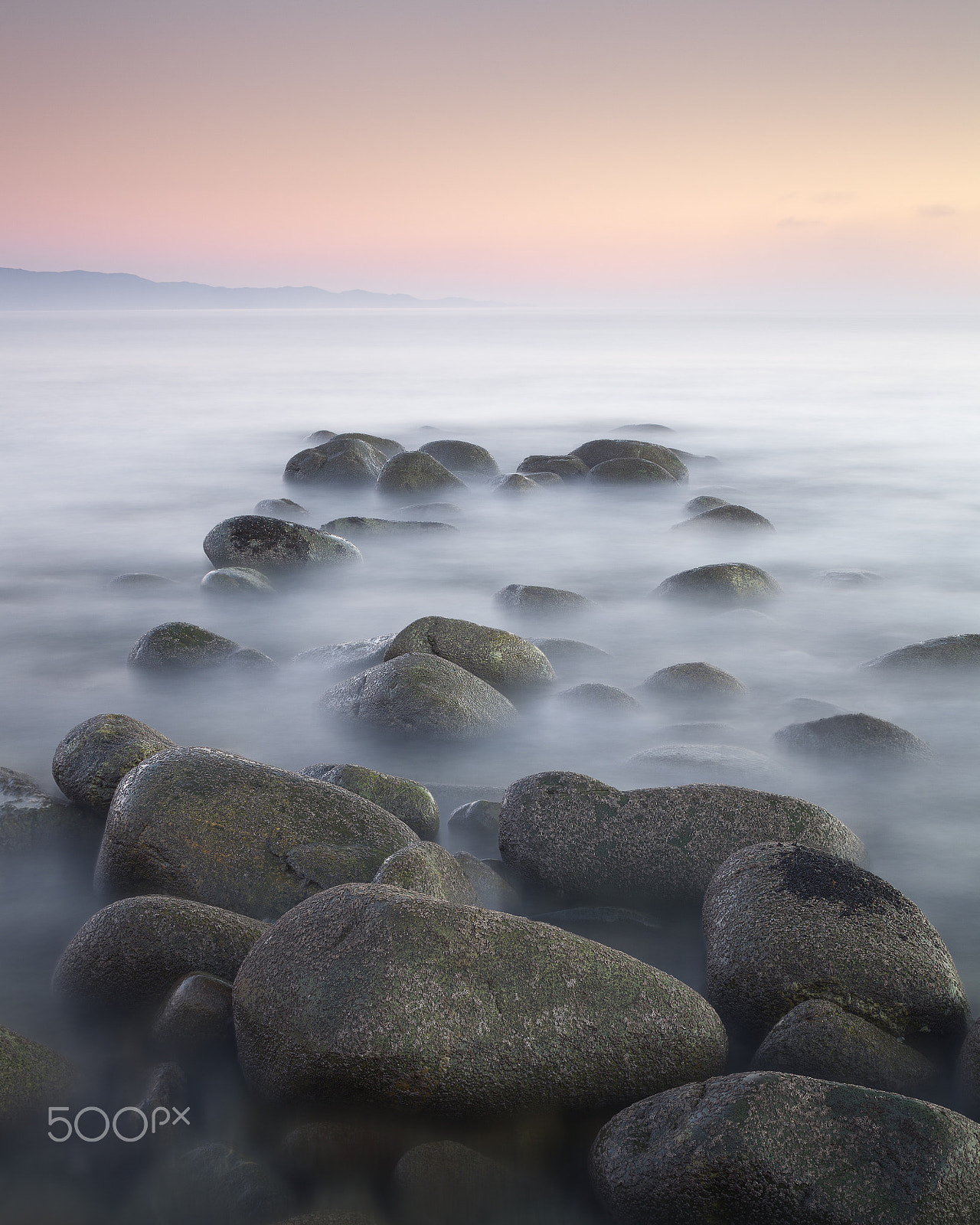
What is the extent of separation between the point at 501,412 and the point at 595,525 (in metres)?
12.9

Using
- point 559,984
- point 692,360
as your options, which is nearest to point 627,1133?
point 559,984

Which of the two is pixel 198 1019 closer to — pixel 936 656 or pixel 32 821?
pixel 32 821

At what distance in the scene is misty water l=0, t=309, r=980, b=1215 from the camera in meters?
4.90

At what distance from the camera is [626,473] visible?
13.1m

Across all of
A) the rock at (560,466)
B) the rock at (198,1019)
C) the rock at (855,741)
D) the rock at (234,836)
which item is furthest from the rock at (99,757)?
the rock at (560,466)

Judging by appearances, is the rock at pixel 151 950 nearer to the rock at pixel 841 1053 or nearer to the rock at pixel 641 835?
the rock at pixel 641 835

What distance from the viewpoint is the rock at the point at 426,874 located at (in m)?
3.27

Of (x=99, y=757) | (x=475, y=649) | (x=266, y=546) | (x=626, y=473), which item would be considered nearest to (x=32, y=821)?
(x=99, y=757)

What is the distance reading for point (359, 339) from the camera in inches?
2505

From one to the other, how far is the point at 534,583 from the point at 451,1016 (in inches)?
282

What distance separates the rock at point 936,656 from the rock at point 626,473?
6.59m

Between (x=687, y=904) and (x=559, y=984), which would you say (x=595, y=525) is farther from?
(x=559, y=984)

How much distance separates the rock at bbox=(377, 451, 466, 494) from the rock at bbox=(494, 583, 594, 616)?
179 inches

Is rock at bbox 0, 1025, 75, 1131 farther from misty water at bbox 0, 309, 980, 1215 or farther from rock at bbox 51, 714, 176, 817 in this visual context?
rock at bbox 51, 714, 176, 817
